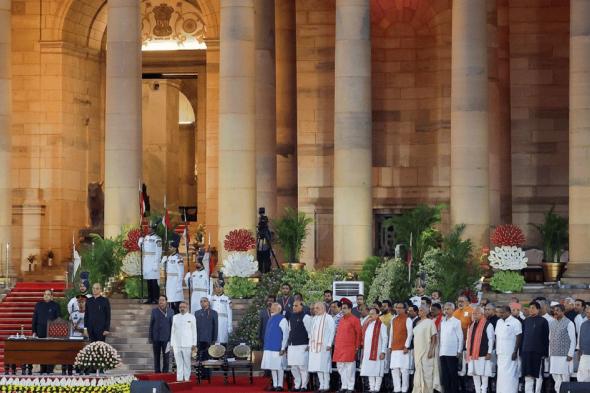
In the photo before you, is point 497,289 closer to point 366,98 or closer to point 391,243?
point 366,98

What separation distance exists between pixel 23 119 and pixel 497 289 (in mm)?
23962

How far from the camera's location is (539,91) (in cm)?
7256

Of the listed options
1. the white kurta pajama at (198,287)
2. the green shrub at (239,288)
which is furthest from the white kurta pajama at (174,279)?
the green shrub at (239,288)

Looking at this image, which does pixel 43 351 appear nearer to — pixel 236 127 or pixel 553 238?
pixel 236 127

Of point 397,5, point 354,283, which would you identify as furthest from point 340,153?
point 397,5

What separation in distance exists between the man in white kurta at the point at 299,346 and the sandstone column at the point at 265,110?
18263mm

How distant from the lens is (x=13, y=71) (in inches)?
2945

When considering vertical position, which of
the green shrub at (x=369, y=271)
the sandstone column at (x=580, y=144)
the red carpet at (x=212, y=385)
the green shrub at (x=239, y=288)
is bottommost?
the red carpet at (x=212, y=385)

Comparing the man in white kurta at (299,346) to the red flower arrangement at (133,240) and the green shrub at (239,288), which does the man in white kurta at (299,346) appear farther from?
the red flower arrangement at (133,240)

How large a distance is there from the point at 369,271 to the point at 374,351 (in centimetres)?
1110

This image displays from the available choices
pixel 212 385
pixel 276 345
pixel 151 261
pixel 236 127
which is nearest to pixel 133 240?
pixel 151 261

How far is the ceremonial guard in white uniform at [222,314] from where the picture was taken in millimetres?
53375

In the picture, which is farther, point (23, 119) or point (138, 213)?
point (23, 119)

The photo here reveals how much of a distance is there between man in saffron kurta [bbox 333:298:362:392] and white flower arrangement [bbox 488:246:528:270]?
38.2 feet
